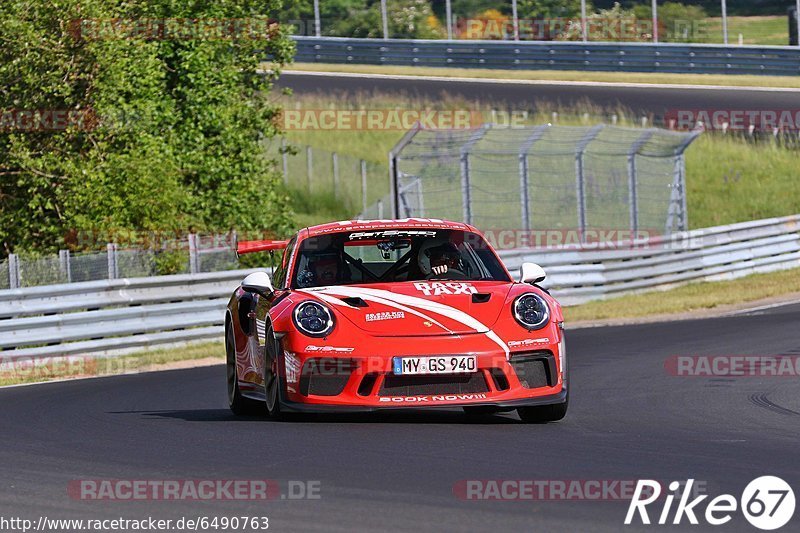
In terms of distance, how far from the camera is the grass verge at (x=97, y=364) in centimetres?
1612

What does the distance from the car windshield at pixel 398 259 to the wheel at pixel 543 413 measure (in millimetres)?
962

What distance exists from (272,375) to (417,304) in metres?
0.99

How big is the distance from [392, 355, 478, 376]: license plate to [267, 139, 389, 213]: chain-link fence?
80.1 ft

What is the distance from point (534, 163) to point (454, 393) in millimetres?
30572

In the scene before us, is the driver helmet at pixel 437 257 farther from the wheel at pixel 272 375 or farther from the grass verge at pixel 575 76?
the grass verge at pixel 575 76

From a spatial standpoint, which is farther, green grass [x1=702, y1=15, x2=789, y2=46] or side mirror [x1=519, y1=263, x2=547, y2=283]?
green grass [x1=702, y1=15, x2=789, y2=46]

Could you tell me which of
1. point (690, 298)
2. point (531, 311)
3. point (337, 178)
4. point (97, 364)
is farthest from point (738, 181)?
point (531, 311)

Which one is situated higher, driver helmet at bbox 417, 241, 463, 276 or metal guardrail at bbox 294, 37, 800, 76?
metal guardrail at bbox 294, 37, 800, 76

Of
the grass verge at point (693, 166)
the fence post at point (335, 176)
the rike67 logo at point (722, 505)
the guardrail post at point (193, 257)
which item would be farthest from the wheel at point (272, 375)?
the fence post at point (335, 176)

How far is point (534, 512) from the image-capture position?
5785 millimetres

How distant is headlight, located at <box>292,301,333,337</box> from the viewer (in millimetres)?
8672

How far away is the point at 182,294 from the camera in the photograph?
62.4 feet

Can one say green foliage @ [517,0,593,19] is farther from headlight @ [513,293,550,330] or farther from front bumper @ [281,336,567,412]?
front bumper @ [281,336,567,412]

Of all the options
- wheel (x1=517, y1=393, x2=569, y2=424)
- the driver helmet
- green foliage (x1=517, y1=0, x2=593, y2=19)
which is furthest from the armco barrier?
green foliage (x1=517, y1=0, x2=593, y2=19)
